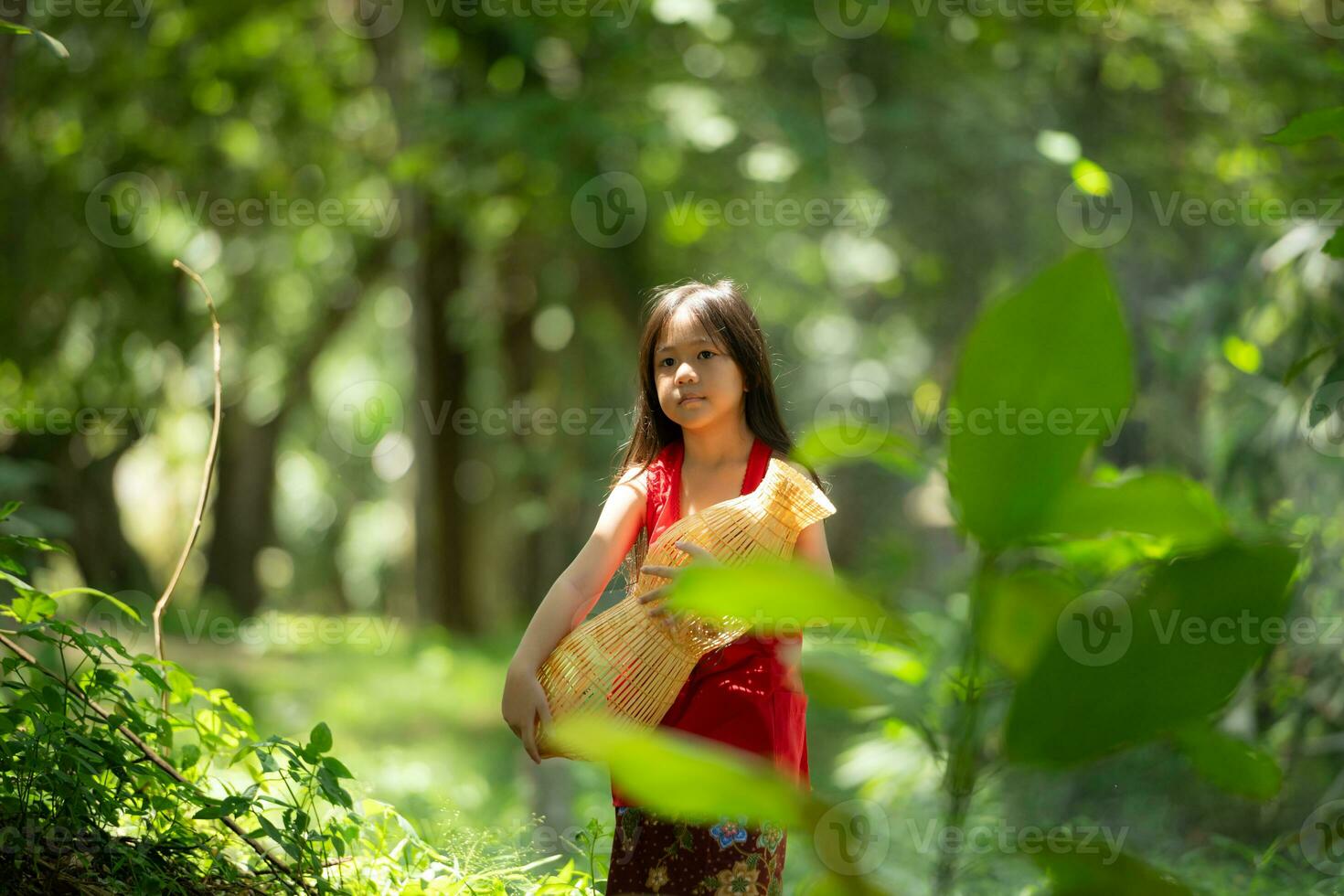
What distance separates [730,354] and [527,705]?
2.35 feet

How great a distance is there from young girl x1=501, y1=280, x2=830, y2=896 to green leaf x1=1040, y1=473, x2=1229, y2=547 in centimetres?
125

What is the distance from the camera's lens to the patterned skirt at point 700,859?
6.57 ft

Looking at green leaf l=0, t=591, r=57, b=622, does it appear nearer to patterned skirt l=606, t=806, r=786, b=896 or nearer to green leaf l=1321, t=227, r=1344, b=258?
patterned skirt l=606, t=806, r=786, b=896

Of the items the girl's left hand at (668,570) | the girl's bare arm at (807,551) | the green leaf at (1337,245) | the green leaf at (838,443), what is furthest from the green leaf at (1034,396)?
the girl's bare arm at (807,551)

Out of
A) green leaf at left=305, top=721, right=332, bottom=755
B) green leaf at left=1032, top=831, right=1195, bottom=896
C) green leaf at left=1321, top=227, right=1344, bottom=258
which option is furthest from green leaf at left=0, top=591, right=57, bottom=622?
green leaf at left=1321, top=227, right=1344, bottom=258

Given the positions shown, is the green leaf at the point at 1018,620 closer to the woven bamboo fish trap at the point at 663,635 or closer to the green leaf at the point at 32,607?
the woven bamboo fish trap at the point at 663,635

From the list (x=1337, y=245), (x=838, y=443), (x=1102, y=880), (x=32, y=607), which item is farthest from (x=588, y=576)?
(x=1102, y=880)

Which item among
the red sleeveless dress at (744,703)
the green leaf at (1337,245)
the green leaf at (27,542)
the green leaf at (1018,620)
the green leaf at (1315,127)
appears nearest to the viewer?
the green leaf at (1018,620)

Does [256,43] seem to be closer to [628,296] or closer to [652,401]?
[628,296]

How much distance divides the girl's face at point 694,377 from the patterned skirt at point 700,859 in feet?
2.24

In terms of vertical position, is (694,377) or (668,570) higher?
(694,377)

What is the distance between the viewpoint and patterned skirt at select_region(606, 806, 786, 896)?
2002 millimetres

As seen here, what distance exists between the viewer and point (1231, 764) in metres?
0.74

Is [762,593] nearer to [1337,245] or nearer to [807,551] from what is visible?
[1337,245]
